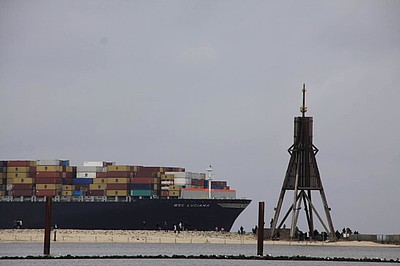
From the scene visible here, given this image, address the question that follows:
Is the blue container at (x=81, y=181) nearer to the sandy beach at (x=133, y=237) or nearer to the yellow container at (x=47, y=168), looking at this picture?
the yellow container at (x=47, y=168)

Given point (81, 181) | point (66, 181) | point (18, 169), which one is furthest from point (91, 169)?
point (18, 169)

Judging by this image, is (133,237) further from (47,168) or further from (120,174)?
(47,168)

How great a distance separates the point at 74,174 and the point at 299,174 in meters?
43.6

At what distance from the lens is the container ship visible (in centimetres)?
14925

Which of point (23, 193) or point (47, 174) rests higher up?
point (47, 174)

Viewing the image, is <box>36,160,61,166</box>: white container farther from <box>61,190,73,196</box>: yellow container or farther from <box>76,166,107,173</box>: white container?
<box>61,190,73,196</box>: yellow container

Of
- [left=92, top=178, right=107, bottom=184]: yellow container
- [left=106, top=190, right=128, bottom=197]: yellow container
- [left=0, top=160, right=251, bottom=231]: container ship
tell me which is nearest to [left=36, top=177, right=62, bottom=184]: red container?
[left=0, top=160, right=251, bottom=231]: container ship

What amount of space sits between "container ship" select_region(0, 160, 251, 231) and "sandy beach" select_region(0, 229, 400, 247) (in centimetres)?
284

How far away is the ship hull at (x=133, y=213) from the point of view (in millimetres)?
149250

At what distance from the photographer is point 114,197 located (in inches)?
5915

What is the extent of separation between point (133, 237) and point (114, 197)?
1291 centimetres

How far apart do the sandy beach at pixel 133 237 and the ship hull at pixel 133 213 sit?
2.48 metres

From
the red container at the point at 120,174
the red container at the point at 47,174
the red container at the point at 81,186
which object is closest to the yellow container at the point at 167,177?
the red container at the point at 120,174

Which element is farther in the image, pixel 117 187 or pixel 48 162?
pixel 48 162
